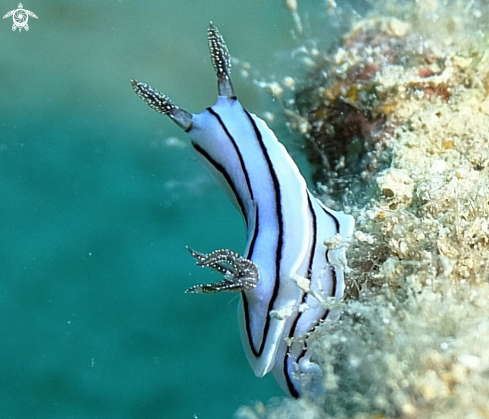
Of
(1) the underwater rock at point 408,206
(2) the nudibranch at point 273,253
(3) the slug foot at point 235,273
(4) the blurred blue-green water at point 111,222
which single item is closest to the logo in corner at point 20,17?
(4) the blurred blue-green water at point 111,222

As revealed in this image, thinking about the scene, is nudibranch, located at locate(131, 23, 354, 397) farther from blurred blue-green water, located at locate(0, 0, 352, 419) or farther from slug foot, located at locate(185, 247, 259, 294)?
blurred blue-green water, located at locate(0, 0, 352, 419)

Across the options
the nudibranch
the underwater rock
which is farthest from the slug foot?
the underwater rock

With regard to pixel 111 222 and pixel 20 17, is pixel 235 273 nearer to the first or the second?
pixel 111 222

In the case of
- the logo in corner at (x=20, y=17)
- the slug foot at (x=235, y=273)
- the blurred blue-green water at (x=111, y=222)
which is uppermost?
the logo in corner at (x=20, y=17)

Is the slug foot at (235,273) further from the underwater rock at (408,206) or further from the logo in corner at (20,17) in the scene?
the logo in corner at (20,17)

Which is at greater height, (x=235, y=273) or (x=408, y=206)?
(x=408, y=206)

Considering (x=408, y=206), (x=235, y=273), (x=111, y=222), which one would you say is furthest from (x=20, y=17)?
(x=408, y=206)
